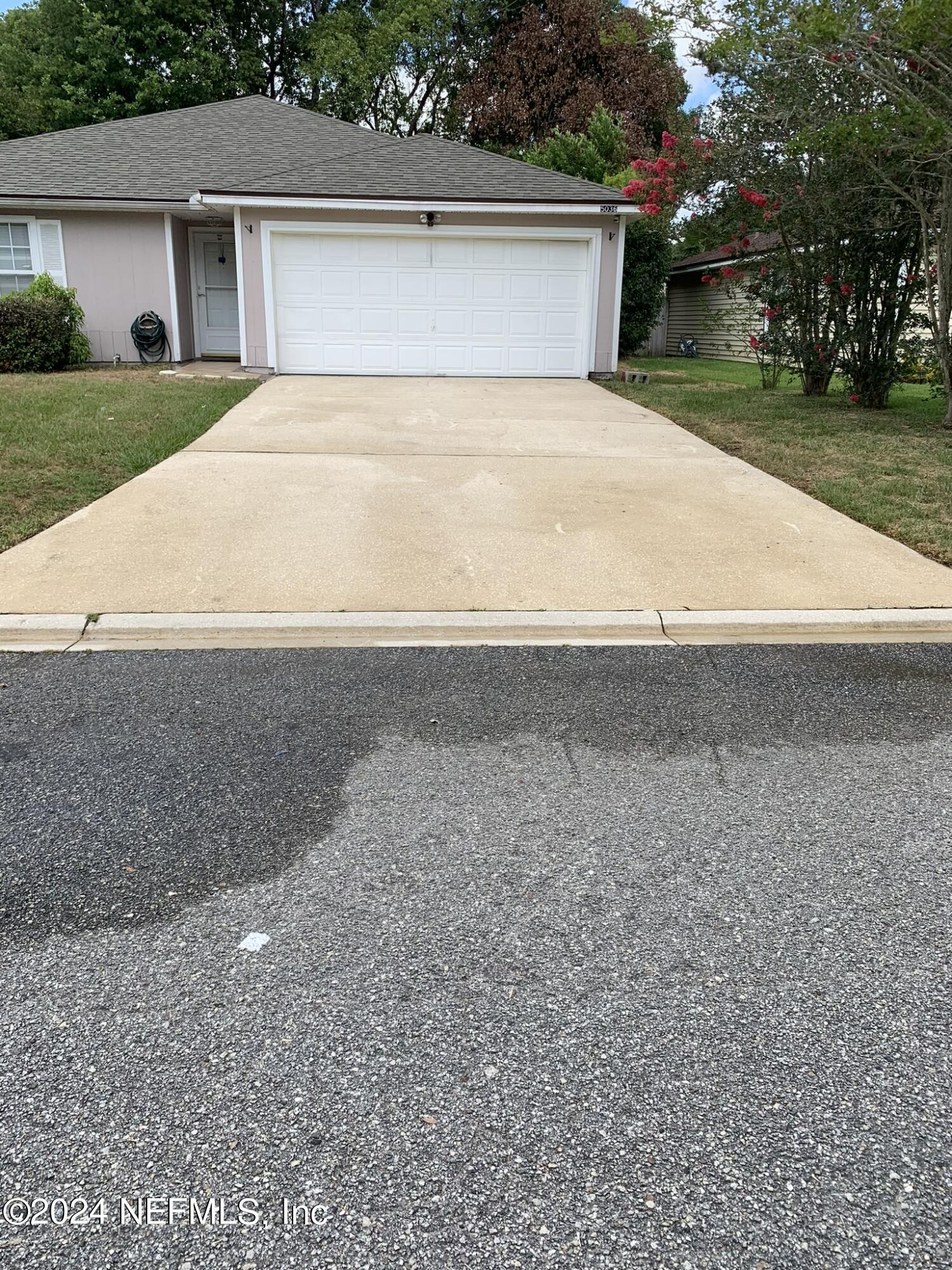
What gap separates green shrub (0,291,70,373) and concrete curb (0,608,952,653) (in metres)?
11.8

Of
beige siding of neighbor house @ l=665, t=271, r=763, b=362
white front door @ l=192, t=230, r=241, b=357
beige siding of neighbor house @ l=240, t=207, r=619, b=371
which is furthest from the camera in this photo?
beige siding of neighbor house @ l=665, t=271, r=763, b=362

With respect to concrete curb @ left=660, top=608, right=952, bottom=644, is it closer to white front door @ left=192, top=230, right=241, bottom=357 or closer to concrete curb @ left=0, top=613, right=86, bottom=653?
concrete curb @ left=0, top=613, right=86, bottom=653

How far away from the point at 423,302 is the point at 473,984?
50.2 feet

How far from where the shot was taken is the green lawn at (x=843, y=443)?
7.91 meters

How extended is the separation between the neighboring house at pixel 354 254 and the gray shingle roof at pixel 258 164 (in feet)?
0.21

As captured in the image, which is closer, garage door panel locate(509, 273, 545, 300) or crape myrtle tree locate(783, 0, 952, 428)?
crape myrtle tree locate(783, 0, 952, 428)

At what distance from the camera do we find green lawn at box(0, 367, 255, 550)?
769 centimetres

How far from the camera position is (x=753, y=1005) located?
2584 millimetres

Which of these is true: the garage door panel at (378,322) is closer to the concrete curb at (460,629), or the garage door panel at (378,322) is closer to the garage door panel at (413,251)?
the garage door panel at (413,251)

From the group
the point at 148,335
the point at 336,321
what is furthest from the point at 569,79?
the point at 148,335

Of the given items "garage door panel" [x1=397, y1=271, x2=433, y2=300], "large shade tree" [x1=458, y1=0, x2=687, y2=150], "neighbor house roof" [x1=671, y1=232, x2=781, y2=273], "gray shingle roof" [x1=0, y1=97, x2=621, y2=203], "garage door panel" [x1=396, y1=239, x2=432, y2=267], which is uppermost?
"large shade tree" [x1=458, y1=0, x2=687, y2=150]

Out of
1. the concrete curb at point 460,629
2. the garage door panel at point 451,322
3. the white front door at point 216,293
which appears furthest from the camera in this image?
the white front door at point 216,293

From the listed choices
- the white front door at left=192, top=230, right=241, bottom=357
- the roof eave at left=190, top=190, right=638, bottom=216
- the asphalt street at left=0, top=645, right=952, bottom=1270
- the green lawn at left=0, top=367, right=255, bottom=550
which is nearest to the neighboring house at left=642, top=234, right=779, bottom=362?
the roof eave at left=190, top=190, right=638, bottom=216

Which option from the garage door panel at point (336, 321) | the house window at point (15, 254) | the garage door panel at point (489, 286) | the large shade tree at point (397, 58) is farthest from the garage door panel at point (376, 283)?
the large shade tree at point (397, 58)
